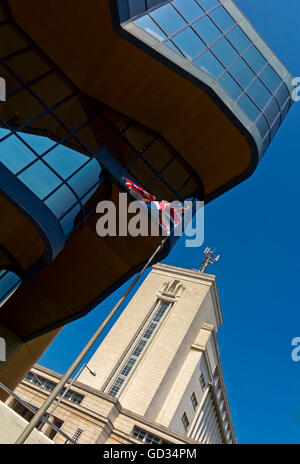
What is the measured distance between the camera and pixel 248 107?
60.8ft

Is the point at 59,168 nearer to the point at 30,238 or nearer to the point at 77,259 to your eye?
the point at 30,238

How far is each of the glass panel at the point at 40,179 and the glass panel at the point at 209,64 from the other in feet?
30.7

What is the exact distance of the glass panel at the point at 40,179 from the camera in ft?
43.0

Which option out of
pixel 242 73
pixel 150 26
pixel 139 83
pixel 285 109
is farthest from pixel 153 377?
pixel 150 26

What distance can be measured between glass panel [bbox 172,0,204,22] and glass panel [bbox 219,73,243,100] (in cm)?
369

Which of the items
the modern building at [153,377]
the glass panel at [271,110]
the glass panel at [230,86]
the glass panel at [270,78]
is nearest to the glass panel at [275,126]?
the glass panel at [271,110]

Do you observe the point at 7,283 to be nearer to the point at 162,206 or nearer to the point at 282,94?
the point at 162,206

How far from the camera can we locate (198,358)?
2141 inches

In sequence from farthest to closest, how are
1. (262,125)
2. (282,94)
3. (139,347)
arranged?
(139,347)
(282,94)
(262,125)

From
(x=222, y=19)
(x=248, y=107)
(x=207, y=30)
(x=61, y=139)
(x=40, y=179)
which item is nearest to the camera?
(x=40, y=179)

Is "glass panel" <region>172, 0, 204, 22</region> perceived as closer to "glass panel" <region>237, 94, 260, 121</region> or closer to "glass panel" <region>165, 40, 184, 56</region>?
"glass panel" <region>165, 40, 184, 56</region>

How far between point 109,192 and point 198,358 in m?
45.3

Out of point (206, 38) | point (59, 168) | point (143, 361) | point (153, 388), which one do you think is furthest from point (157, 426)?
point (206, 38)

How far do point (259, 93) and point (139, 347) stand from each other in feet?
138
